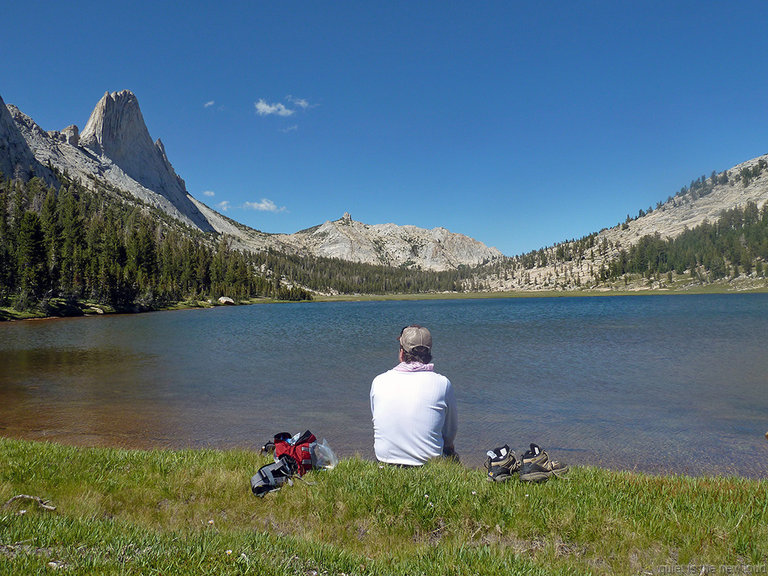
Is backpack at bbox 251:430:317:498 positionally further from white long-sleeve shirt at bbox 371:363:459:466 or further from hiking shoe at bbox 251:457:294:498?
white long-sleeve shirt at bbox 371:363:459:466

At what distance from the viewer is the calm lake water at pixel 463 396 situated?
1379cm

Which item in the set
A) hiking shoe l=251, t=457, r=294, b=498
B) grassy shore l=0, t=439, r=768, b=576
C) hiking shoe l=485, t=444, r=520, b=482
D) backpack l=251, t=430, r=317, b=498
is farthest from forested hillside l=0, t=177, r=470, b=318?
hiking shoe l=485, t=444, r=520, b=482

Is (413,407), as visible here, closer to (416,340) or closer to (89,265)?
(416,340)

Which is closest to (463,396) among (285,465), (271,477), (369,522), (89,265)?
(285,465)

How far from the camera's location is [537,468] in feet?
24.7

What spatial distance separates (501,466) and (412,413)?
71.0 inches

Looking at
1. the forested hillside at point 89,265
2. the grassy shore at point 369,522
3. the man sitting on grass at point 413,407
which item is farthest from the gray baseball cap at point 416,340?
the forested hillside at point 89,265

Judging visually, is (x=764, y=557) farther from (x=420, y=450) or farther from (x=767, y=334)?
(x=767, y=334)

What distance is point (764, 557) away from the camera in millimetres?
5215

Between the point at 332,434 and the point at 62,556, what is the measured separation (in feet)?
34.8

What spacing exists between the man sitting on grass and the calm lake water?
510 centimetres

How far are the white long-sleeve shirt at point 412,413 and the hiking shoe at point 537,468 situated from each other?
4.45 feet

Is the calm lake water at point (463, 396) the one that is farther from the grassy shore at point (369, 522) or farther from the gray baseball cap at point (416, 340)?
the gray baseball cap at point (416, 340)

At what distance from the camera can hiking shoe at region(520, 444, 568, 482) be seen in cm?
734
